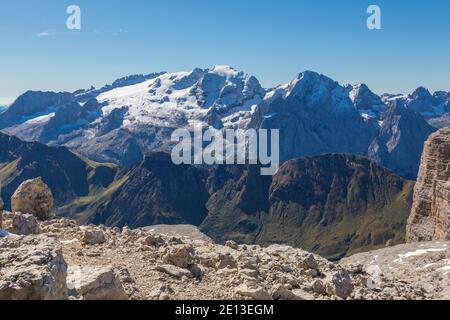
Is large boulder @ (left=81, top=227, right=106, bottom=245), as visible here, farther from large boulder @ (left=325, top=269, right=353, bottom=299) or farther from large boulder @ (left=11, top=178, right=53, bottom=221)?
large boulder @ (left=325, top=269, right=353, bottom=299)

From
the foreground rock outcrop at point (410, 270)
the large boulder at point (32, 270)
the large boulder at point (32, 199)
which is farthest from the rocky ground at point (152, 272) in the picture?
the large boulder at point (32, 199)

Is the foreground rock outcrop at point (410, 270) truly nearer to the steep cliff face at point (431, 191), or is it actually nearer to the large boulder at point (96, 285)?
the large boulder at point (96, 285)

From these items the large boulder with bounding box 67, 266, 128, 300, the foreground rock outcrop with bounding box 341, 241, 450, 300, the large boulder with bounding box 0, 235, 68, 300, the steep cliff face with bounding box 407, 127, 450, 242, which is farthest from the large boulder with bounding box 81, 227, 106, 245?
the steep cliff face with bounding box 407, 127, 450, 242

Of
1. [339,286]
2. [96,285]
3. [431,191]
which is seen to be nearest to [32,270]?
[96,285]
